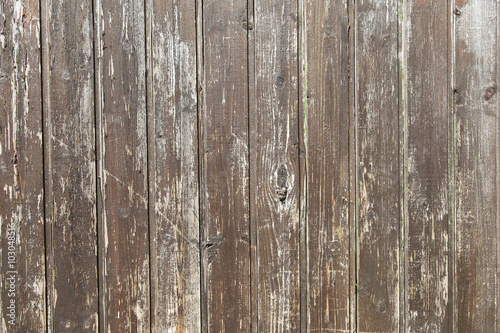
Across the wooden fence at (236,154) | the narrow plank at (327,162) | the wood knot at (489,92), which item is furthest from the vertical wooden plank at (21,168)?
the wood knot at (489,92)

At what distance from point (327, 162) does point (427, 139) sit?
43 centimetres

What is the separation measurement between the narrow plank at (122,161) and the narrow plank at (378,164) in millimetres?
907

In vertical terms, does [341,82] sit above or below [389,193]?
above

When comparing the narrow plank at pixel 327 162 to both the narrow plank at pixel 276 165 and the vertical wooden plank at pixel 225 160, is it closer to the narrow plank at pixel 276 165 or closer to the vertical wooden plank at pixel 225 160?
the narrow plank at pixel 276 165

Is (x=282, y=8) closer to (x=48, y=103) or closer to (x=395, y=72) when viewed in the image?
(x=395, y=72)

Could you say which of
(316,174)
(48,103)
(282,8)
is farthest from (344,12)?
(48,103)

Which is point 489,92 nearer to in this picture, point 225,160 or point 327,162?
point 327,162

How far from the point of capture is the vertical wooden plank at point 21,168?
1408 millimetres

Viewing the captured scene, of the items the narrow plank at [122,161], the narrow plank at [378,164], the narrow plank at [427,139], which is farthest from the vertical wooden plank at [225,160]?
the narrow plank at [427,139]

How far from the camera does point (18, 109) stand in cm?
141

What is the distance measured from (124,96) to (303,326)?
1.23 metres

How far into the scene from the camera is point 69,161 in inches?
55.6

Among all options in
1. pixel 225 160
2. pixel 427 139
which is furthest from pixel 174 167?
pixel 427 139

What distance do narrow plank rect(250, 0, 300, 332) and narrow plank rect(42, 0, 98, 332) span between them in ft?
2.29
